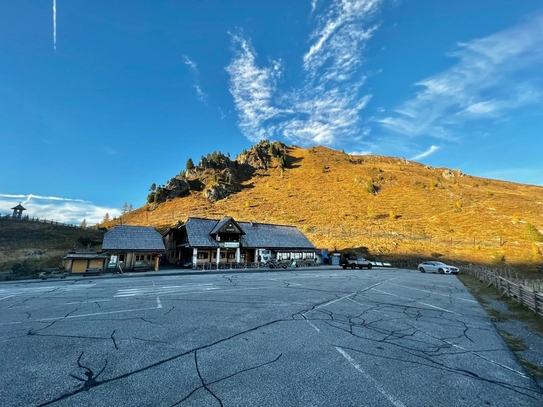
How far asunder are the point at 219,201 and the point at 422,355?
90961 millimetres

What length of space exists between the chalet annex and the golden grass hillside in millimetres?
14478

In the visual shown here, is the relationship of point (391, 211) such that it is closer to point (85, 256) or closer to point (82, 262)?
point (85, 256)

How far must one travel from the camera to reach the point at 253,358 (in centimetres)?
573

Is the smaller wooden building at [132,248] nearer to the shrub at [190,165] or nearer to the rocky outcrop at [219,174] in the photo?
the rocky outcrop at [219,174]

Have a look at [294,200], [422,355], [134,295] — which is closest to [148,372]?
[422,355]

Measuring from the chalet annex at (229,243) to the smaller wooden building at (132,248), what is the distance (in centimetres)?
451

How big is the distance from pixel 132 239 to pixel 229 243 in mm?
12791

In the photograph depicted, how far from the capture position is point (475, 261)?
1796 inches

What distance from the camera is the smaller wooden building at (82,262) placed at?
26.4 metres

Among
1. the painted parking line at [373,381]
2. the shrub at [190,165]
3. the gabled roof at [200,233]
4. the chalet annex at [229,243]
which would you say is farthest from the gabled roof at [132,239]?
the shrub at [190,165]

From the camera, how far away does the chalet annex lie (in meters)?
36.5

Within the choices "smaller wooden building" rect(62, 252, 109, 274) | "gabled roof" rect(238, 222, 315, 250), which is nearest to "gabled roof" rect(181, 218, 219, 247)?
"gabled roof" rect(238, 222, 315, 250)

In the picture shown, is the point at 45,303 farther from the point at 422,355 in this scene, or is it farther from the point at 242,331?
the point at 422,355

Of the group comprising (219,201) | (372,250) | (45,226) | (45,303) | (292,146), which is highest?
(292,146)
